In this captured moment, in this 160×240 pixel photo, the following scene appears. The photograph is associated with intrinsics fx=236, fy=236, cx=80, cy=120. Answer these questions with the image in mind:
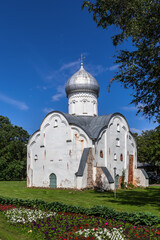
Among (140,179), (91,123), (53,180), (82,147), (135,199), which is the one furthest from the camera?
(140,179)

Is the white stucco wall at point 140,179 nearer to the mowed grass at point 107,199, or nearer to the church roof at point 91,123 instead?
the church roof at point 91,123

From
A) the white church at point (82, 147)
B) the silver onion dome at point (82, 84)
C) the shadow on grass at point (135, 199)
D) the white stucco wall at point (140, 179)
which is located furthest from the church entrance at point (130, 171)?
the silver onion dome at point (82, 84)

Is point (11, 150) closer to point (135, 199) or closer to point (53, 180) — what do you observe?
point (53, 180)

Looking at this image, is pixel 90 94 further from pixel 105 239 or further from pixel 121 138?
pixel 105 239

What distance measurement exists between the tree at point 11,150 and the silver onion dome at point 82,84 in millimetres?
13756

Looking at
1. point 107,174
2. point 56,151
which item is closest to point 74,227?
point 107,174

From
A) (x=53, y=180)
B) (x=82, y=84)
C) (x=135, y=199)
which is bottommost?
(x=135, y=199)

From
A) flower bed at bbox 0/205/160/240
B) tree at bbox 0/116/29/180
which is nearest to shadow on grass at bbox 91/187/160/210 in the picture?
flower bed at bbox 0/205/160/240

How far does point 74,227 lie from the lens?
6910 mm

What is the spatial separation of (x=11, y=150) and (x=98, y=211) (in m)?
28.3

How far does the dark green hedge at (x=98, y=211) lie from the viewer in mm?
6991

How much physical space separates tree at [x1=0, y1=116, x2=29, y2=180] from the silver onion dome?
1376 centimetres

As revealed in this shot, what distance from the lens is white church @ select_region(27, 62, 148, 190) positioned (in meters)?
19.4

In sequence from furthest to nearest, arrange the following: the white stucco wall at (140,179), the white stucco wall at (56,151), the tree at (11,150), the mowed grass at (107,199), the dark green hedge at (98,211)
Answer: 1. the tree at (11,150)
2. the white stucco wall at (140,179)
3. the white stucco wall at (56,151)
4. the mowed grass at (107,199)
5. the dark green hedge at (98,211)
